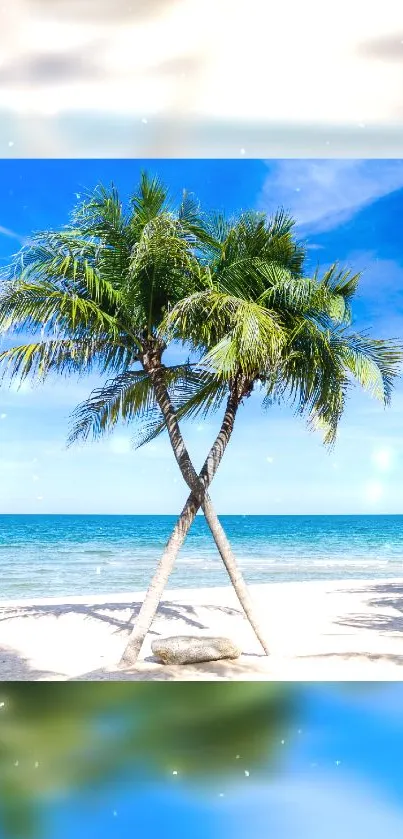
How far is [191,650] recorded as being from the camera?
407 centimetres

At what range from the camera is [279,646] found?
15.4 ft

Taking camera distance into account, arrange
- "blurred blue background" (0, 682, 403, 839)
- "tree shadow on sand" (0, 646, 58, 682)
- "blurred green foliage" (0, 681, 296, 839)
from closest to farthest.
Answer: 1. "blurred blue background" (0, 682, 403, 839)
2. "blurred green foliage" (0, 681, 296, 839)
3. "tree shadow on sand" (0, 646, 58, 682)

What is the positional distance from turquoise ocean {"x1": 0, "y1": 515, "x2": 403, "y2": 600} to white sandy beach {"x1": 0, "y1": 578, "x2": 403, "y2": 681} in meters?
4.28

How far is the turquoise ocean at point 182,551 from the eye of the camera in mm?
13123

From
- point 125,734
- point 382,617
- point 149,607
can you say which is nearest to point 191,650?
point 149,607

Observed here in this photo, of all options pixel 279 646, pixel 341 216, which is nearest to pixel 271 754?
pixel 279 646

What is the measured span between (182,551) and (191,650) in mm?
13461

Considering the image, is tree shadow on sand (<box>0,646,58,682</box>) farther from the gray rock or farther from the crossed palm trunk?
the gray rock

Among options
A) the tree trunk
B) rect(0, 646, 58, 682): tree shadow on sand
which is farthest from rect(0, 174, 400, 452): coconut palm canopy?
rect(0, 646, 58, 682): tree shadow on sand

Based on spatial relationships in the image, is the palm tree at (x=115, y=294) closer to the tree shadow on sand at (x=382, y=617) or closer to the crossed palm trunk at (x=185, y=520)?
the crossed palm trunk at (x=185, y=520)

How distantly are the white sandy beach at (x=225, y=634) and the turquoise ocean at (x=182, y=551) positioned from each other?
4.28 meters

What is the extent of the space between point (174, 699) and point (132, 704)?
0.62 ft

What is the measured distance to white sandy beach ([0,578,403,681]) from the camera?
3.89 m
